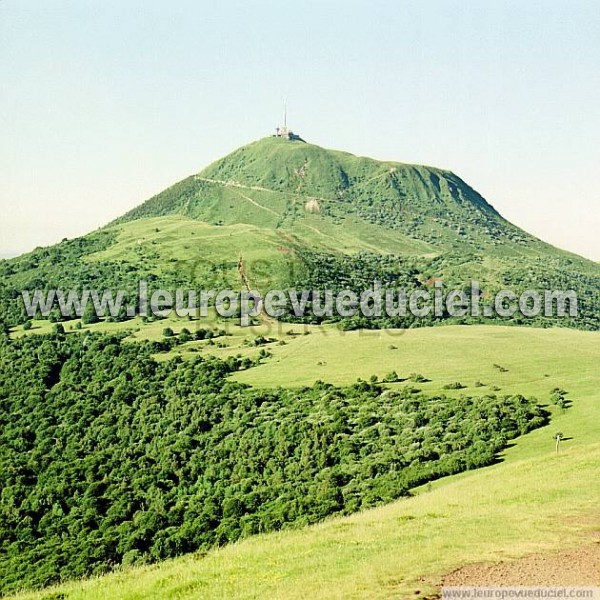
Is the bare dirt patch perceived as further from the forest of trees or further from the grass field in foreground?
the forest of trees

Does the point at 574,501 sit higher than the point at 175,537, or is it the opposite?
the point at 574,501

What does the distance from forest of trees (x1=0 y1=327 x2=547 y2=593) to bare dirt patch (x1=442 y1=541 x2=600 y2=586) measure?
23.5m

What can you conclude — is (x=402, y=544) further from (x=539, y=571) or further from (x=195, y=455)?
(x=195, y=455)

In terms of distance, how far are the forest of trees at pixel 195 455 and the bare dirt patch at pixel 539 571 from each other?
23.5 m

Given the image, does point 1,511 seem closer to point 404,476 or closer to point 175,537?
point 175,537

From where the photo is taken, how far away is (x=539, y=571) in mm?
18344

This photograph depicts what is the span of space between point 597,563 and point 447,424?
50029mm

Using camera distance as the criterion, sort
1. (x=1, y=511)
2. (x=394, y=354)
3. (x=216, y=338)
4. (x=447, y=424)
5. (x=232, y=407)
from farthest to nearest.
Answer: (x=216, y=338) → (x=394, y=354) → (x=232, y=407) → (x=1, y=511) → (x=447, y=424)

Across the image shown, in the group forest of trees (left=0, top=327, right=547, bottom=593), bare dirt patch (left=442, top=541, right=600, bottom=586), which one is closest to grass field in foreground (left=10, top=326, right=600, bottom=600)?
bare dirt patch (left=442, top=541, right=600, bottom=586)

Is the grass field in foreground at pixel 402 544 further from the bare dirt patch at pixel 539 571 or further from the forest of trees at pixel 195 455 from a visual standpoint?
the forest of trees at pixel 195 455

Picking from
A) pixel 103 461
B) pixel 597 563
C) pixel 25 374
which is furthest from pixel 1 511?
pixel 597 563

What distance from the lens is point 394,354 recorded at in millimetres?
104688

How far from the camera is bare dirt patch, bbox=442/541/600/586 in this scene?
17.5 m

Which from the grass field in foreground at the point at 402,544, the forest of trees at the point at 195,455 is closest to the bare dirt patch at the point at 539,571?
the grass field in foreground at the point at 402,544
